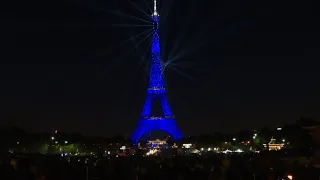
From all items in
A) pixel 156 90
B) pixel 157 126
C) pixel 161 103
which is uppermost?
pixel 156 90

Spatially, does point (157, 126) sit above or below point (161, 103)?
below

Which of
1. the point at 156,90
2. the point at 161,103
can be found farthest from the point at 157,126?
the point at 156,90

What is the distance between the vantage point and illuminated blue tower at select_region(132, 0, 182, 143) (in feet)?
304

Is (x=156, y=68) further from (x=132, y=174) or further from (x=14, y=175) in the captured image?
(x=14, y=175)

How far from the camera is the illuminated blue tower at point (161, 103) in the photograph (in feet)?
304

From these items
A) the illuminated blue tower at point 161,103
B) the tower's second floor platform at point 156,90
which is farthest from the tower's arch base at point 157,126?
the tower's second floor platform at point 156,90

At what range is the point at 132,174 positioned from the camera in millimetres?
17625

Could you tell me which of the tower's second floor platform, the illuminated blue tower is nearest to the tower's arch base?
the illuminated blue tower

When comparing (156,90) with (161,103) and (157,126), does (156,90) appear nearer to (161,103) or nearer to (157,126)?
(161,103)

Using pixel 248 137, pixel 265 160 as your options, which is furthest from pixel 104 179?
pixel 248 137

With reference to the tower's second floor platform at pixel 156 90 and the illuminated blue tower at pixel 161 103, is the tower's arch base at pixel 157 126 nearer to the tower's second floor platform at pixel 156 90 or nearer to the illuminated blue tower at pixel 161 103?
the illuminated blue tower at pixel 161 103

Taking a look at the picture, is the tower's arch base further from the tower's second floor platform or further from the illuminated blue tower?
the tower's second floor platform

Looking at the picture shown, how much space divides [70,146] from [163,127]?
16660mm

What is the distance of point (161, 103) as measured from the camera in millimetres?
94250
